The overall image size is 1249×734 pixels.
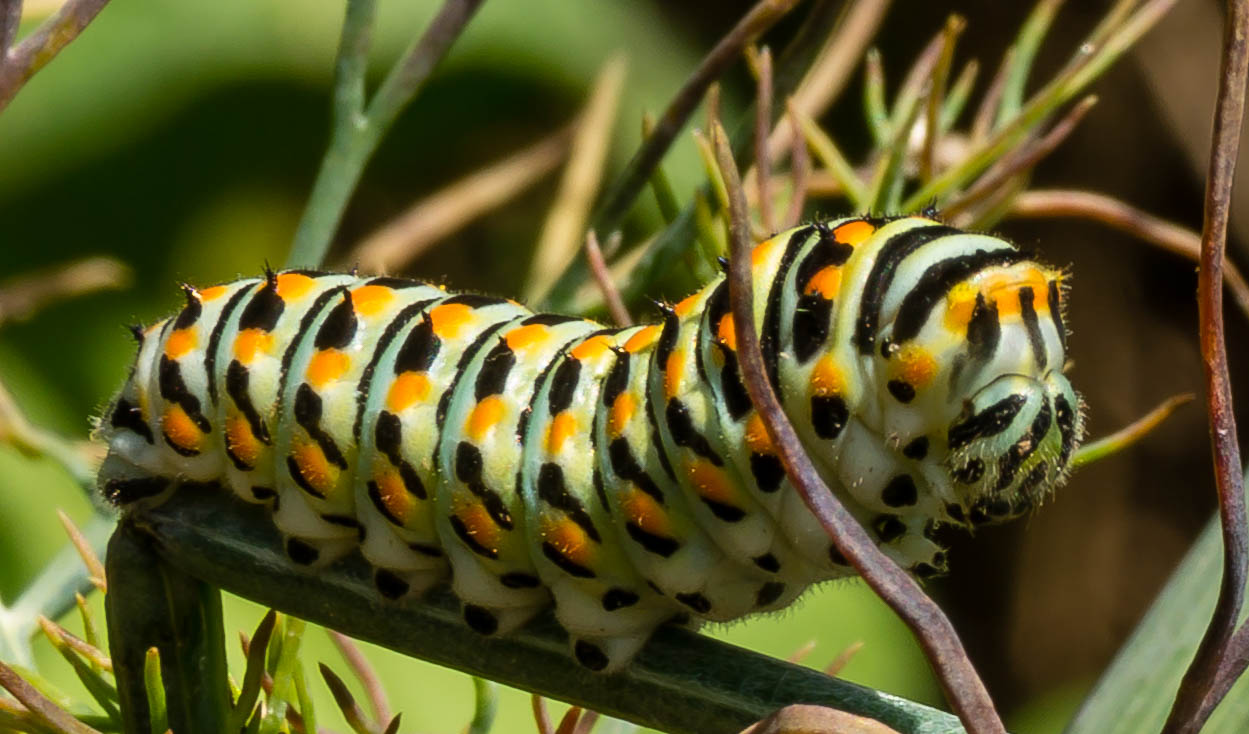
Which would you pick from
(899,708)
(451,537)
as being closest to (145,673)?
(451,537)

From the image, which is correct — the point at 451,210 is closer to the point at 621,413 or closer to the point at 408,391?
the point at 408,391

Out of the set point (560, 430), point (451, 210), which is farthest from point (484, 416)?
point (451, 210)

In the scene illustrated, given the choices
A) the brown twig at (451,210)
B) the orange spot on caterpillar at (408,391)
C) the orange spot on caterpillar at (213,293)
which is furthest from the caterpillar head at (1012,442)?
the brown twig at (451,210)

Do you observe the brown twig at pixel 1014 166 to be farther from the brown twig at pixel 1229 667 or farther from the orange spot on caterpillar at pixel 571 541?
the brown twig at pixel 1229 667

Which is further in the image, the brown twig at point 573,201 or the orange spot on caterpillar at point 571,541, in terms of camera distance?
the brown twig at point 573,201

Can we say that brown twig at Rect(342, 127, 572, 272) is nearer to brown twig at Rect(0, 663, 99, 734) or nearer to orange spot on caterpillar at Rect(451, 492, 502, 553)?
orange spot on caterpillar at Rect(451, 492, 502, 553)

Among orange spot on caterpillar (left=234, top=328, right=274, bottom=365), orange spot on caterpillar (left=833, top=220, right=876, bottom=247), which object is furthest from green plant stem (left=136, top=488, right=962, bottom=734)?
orange spot on caterpillar (left=833, top=220, right=876, bottom=247)
